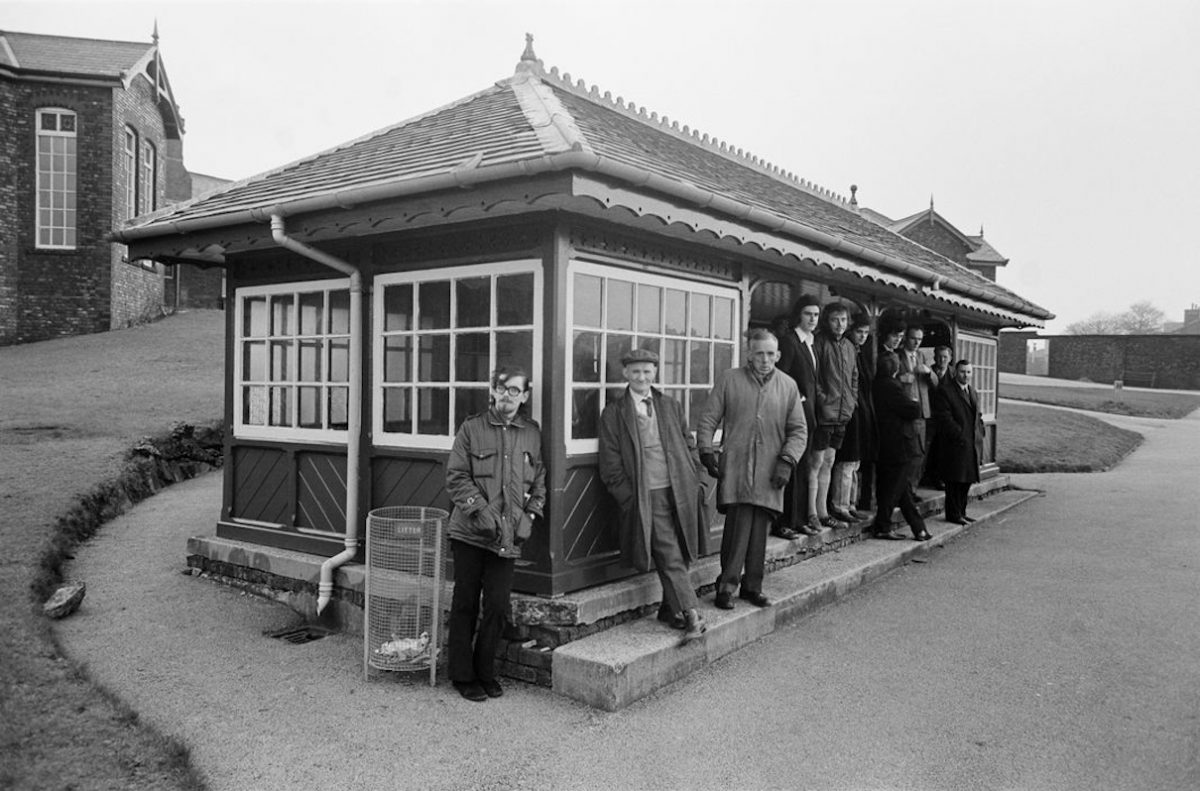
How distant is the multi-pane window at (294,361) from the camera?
6742mm

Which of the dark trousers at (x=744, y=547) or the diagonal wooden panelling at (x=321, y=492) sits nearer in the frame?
the dark trousers at (x=744, y=547)

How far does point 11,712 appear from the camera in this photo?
4.49 m

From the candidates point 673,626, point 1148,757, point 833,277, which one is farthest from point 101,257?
point 1148,757

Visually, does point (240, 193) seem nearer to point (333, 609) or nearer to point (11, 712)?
point (333, 609)

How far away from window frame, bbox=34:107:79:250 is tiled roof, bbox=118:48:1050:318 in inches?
629

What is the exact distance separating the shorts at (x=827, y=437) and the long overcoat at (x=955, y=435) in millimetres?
2672

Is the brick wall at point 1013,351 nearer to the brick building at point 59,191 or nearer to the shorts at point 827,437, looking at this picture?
the brick building at point 59,191

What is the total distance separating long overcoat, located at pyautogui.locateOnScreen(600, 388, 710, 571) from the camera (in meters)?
5.35

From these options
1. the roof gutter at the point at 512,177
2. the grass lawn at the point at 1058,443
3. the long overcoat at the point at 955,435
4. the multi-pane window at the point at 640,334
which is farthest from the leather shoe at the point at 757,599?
the grass lawn at the point at 1058,443

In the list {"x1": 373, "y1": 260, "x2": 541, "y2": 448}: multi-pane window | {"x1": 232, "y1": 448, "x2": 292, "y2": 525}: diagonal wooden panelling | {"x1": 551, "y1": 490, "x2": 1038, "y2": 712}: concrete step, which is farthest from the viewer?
{"x1": 232, "y1": 448, "x2": 292, "y2": 525}: diagonal wooden panelling

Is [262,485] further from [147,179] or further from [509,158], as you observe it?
[147,179]

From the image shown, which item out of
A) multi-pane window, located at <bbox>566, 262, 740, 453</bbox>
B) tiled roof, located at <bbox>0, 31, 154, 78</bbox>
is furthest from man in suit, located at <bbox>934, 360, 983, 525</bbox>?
tiled roof, located at <bbox>0, 31, 154, 78</bbox>

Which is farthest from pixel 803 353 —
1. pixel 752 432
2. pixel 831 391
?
pixel 752 432

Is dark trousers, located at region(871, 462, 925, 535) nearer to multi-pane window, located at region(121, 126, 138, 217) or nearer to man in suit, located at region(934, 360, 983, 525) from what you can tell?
man in suit, located at region(934, 360, 983, 525)
